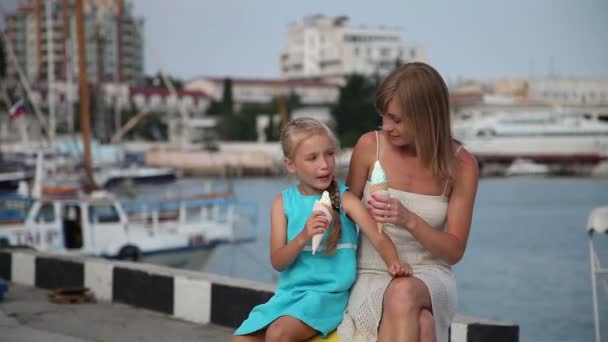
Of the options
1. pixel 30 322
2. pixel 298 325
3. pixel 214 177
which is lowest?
pixel 214 177

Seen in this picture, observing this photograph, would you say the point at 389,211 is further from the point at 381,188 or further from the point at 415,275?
the point at 415,275

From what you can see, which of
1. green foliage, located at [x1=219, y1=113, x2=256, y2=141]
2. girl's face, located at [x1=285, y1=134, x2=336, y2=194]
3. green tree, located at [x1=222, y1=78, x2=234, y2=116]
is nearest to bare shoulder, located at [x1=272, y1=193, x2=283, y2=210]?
girl's face, located at [x1=285, y1=134, x2=336, y2=194]

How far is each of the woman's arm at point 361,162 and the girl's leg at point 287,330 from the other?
0.42m

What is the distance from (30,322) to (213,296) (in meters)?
Result: 0.96

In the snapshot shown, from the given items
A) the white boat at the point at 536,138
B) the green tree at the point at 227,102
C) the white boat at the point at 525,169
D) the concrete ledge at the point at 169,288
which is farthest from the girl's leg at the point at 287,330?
the green tree at the point at 227,102

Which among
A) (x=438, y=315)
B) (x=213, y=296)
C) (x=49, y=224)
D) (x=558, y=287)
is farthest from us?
(x=558, y=287)

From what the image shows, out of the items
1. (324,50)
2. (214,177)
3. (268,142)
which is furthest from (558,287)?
(324,50)

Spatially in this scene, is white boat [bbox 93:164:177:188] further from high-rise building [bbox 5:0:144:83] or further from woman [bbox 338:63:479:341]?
high-rise building [bbox 5:0:144:83]

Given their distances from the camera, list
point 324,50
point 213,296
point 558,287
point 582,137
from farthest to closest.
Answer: point 324,50
point 582,137
point 558,287
point 213,296

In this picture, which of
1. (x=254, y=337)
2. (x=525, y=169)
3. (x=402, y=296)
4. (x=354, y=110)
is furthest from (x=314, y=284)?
(x=354, y=110)

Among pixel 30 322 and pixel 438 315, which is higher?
pixel 438 315

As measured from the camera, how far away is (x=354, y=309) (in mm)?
3020

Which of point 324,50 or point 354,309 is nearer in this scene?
point 354,309

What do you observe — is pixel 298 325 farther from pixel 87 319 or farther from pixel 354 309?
pixel 87 319
